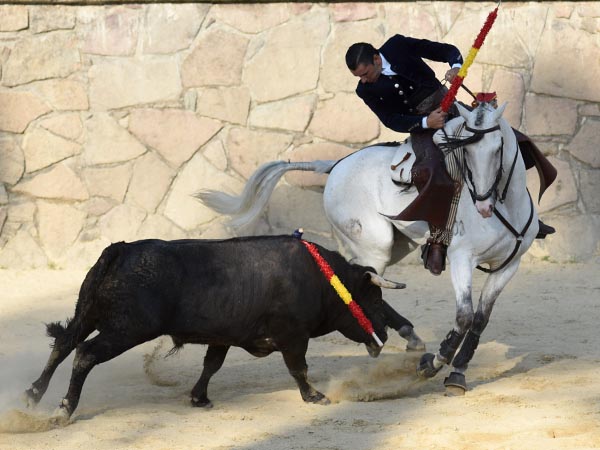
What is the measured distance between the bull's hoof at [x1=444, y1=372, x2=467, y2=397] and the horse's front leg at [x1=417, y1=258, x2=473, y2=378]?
14cm

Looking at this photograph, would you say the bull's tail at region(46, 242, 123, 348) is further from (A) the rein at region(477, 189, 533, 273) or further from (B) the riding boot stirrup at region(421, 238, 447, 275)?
(A) the rein at region(477, 189, 533, 273)

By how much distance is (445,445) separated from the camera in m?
5.79

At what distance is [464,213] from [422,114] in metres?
0.93

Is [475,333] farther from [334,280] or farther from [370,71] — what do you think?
[370,71]

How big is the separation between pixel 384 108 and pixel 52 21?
154 inches

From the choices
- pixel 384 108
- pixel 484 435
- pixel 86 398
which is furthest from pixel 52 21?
pixel 484 435

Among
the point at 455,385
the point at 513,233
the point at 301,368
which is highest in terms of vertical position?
the point at 513,233

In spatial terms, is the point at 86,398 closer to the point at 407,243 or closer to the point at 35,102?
the point at 407,243

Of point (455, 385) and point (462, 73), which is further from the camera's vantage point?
point (462, 73)

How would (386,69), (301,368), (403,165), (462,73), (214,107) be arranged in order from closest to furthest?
(301,368)
(462,73)
(403,165)
(386,69)
(214,107)

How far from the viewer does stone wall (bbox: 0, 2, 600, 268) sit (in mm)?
10570

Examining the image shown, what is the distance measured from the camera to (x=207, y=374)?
686 centimetres

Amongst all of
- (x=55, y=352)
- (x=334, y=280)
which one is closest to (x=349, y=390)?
(x=334, y=280)

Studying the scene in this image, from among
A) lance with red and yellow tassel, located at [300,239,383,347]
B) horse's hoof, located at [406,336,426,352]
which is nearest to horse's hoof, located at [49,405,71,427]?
lance with red and yellow tassel, located at [300,239,383,347]
